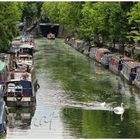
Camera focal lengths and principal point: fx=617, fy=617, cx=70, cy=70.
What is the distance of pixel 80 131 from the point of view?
3728cm

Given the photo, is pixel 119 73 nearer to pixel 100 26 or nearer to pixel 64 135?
pixel 100 26

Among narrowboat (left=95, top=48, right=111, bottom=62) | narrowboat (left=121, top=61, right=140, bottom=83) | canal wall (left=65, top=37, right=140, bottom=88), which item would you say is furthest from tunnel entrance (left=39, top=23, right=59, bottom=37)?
narrowboat (left=121, top=61, right=140, bottom=83)

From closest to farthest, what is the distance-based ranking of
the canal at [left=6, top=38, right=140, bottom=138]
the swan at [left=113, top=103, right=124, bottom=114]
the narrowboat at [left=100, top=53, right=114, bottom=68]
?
the canal at [left=6, top=38, right=140, bottom=138] < the swan at [left=113, top=103, right=124, bottom=114] < the narrowboat at [left=100, top=53, right=114, bottom=68]

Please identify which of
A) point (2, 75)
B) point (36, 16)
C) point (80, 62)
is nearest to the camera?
point (2, 75)

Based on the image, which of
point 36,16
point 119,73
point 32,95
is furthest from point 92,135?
point 36,16

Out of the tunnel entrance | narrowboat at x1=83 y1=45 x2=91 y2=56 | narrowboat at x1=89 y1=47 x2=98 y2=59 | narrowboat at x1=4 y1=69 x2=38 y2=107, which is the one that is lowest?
the tunnel entrance

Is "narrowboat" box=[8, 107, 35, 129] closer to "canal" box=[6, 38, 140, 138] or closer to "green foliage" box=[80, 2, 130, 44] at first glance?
"canal" box=[6, 38, 140, 138]

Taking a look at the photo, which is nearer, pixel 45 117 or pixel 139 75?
pixel 45 117

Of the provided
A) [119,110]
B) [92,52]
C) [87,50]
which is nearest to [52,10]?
[87,50]

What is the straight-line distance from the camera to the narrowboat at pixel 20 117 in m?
39.3

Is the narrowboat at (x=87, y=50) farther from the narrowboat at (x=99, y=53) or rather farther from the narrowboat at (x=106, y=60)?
the narrowboat at (x=106, y=60)

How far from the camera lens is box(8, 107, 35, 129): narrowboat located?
39.3m

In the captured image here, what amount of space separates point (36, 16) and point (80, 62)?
85.9 m

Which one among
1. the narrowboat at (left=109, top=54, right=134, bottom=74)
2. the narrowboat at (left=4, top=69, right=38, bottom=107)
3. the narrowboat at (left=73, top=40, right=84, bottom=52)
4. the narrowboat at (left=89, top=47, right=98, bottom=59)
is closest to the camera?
the narrowboat at (left=4, top=69, right=38, bottom=107)
